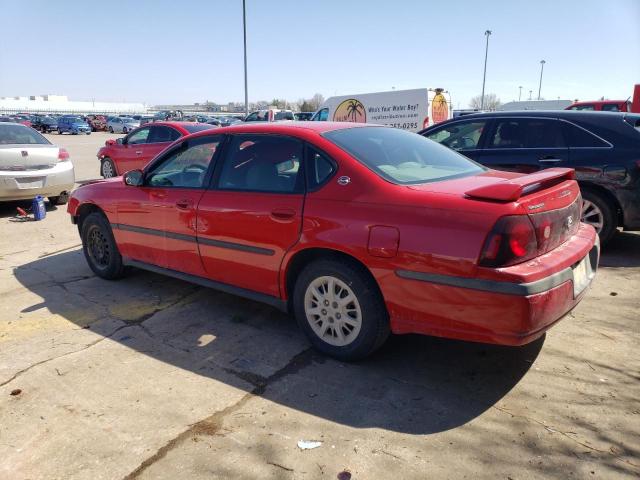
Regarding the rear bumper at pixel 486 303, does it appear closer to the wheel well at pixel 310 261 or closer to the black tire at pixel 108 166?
the wheel well at pixel 310 261

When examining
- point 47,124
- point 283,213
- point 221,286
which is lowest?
point 221,286

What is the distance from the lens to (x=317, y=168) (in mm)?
3496

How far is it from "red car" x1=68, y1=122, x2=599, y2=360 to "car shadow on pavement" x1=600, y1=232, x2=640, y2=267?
2.37 meters

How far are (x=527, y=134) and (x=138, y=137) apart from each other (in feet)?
29.5

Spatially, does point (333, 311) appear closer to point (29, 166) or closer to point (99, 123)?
point (29, 166)

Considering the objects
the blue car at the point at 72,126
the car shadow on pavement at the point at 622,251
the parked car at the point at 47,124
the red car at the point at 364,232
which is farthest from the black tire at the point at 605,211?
the parked car at the point at 47,124

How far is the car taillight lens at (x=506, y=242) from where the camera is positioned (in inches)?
107

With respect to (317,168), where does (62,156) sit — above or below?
below

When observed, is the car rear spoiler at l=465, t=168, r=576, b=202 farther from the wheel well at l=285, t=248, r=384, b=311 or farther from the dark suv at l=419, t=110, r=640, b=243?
the dark suv at l=419, t=110, r=640, b=243

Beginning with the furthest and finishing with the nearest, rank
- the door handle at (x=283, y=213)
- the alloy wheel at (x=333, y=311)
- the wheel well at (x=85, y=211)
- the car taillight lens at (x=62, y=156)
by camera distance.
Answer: the car taillight lens at (x=62, y=156) → the wheel well at (x=85, y=211) → the door handle at (x=283, y=213) → the alloy wheel at (x=333, y=311)

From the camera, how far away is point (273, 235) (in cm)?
360

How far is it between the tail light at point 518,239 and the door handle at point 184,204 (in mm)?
2466

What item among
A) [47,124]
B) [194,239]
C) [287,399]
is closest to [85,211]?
[194,239]

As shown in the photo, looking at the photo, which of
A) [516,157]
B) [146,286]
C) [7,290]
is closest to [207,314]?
[146,286]
